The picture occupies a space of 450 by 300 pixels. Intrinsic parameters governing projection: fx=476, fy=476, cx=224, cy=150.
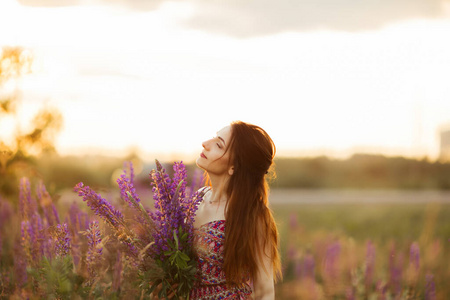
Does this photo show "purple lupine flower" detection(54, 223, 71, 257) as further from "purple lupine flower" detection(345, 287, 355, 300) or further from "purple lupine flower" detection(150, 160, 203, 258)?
"purple lupine flower" detection(345, 287, 355, 300)

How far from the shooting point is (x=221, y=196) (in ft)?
9.32

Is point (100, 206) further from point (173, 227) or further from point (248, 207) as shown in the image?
point (248, 207)

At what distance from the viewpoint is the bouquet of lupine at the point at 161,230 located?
2.13m

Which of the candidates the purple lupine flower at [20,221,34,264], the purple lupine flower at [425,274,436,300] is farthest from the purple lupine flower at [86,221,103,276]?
the purple lupine flower at [425,274,436,300]

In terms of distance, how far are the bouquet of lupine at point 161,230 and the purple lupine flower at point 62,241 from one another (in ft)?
0.58

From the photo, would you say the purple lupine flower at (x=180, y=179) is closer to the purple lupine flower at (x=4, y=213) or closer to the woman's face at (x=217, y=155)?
the woman's face at (x=217, y=155)

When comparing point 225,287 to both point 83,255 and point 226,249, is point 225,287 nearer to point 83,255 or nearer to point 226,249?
point 226,249

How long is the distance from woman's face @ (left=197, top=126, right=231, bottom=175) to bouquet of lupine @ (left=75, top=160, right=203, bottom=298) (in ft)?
1.68

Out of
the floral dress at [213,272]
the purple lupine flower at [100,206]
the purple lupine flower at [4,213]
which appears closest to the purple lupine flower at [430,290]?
the floral dress at [213,272]

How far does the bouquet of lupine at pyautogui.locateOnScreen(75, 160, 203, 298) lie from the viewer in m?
2.13

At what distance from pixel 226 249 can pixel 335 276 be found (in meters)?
1.77

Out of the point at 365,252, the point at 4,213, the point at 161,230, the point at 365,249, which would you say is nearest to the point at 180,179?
the point at 161,230

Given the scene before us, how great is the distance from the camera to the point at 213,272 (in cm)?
259

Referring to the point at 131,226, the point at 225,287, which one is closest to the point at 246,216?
the point at 225,287
